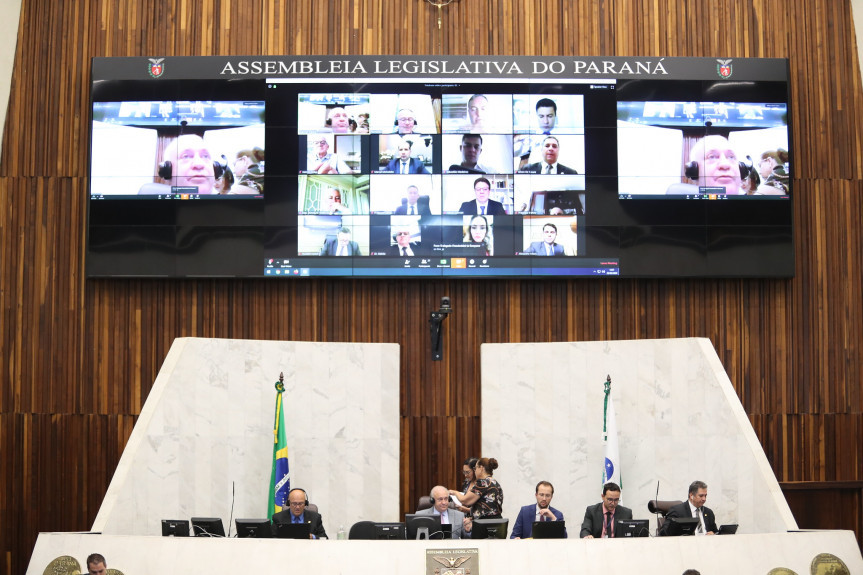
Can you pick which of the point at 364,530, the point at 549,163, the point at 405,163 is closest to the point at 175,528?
the point at 364,530

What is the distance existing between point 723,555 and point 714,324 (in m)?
4.40

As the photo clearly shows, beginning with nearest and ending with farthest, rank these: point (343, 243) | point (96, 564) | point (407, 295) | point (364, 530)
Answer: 1. point (96, 564)
2. point (364, 530)
3. point (343, 243)
4. point (407, 295)

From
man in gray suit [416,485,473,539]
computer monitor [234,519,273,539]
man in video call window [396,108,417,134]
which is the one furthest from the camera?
man in video call window [396,108,417,134]

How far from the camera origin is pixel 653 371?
972 centimetres

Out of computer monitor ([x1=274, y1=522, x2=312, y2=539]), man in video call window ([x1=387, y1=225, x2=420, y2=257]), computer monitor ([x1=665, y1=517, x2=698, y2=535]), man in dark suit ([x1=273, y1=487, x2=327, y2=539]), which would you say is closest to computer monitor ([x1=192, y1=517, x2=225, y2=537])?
computer monitor ([x1=274, y1=522, x2=312, y2=539])

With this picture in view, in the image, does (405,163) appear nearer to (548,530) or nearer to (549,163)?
(549,163)

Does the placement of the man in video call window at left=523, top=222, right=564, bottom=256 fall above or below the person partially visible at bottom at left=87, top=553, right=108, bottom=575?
above

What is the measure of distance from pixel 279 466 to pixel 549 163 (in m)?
4.10

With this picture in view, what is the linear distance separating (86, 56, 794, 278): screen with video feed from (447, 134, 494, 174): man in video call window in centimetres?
1

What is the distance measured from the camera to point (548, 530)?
7164 mm

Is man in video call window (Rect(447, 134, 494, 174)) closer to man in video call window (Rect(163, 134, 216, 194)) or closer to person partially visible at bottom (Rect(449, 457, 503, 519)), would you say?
man in video call window (Rect(163, 134, 216, 194))

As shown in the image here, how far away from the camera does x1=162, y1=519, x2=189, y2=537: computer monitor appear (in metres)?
7.37

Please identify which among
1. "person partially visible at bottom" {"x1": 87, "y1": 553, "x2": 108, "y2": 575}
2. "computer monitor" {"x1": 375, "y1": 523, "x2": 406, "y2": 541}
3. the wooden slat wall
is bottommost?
"person partially visible at bottom" {"x1": 87, "y1": 553, "x2": 108, "y2": 575}

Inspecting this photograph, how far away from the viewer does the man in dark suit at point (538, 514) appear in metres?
7.99
